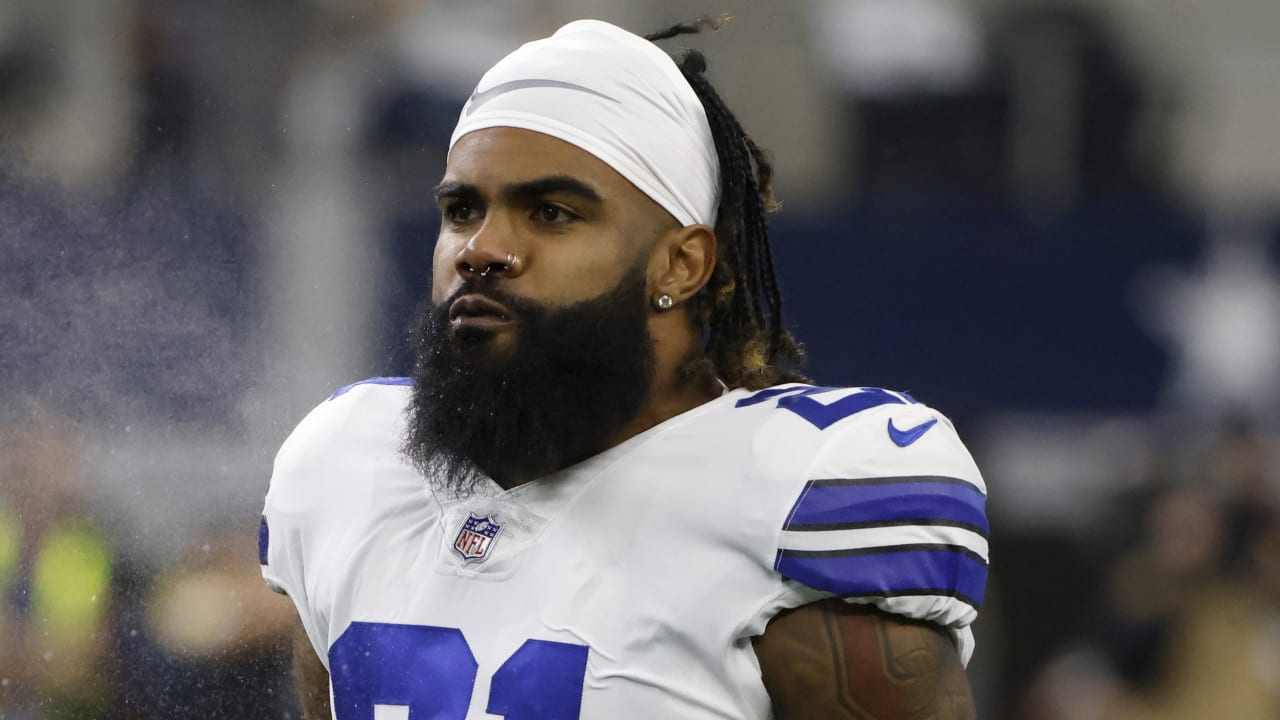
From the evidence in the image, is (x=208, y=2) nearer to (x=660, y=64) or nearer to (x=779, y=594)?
(x=660, y=64)

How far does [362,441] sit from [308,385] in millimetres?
304

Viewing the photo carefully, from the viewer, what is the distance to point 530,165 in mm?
1559

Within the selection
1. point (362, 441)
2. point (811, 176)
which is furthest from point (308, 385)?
point (811, 176)

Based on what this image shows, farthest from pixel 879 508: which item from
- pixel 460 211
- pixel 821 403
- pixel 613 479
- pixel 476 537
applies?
pixel 460 211

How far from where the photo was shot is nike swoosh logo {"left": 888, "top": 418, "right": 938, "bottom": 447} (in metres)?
1.48

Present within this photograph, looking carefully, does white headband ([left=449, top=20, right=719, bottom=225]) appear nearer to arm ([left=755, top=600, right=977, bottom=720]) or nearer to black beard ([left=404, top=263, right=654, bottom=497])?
black beard ([left=404, top=263, right=654, bottom=497])

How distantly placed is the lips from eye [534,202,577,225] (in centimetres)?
9

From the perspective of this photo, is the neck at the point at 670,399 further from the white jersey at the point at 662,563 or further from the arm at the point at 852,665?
the arm at the point at 852,665

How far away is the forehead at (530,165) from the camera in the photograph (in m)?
1.56

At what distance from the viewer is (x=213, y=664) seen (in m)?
1.90

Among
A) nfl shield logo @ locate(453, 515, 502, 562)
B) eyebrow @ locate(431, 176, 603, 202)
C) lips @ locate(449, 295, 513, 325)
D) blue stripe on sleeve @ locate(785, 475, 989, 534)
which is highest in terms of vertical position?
eyebrow @ locate(431, 176, 603, 202)

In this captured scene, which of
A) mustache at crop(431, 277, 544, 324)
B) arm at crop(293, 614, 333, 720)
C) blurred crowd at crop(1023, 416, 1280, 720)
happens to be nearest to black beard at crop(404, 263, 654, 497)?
mustache at crop(431, 277, 544, 324)

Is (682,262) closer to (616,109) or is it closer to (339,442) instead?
(616,109)

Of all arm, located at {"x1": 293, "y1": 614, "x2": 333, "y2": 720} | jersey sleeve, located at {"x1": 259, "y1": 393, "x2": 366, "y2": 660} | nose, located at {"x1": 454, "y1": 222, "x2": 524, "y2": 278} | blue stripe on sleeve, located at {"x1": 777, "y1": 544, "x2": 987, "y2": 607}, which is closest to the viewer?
blue stripe on sleeve, located at {"x1": 777, "y1": 544, "x2": 987, "y2": 607}
